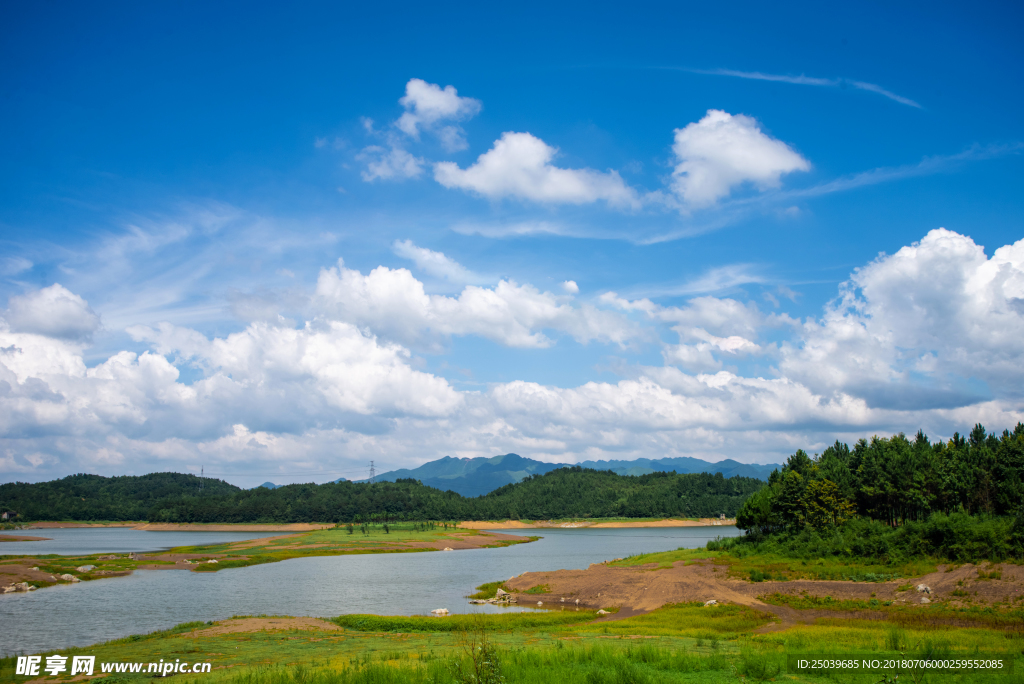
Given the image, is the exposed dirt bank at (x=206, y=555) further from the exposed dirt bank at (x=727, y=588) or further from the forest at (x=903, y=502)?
the forest at (x=903, y=502)

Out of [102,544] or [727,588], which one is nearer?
[727,588]

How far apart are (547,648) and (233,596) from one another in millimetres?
42460

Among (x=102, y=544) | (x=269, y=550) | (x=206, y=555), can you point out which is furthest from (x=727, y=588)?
(x=102, y=544)

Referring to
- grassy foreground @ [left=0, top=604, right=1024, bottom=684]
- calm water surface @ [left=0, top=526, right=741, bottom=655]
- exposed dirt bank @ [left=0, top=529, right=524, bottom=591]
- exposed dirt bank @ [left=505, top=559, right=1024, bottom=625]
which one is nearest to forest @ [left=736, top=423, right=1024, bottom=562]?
exposed dirt bank @ [left=505, top=559, right=1024, bottom=625]

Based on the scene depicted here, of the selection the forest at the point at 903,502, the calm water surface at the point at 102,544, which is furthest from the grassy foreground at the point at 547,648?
the calm water surface at the point at 102,544

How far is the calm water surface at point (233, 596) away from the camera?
Result: 38031 millimetres

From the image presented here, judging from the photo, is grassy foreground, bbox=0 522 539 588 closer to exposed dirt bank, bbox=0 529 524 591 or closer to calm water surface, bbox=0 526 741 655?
exposed dirt bank, bbox=0 529 524 591

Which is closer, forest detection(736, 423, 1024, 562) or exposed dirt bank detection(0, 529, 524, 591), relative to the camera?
forest detection(736, 423, 1024, 562)

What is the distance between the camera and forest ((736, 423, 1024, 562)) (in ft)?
162

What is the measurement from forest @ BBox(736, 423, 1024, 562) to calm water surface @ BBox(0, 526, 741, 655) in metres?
28.4

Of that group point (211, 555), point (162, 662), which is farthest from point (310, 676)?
point (211, 555)

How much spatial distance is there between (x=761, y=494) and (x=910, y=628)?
5564cm

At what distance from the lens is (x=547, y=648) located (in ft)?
78.5

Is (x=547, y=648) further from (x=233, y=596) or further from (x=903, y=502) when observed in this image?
(x=903, y=502)
